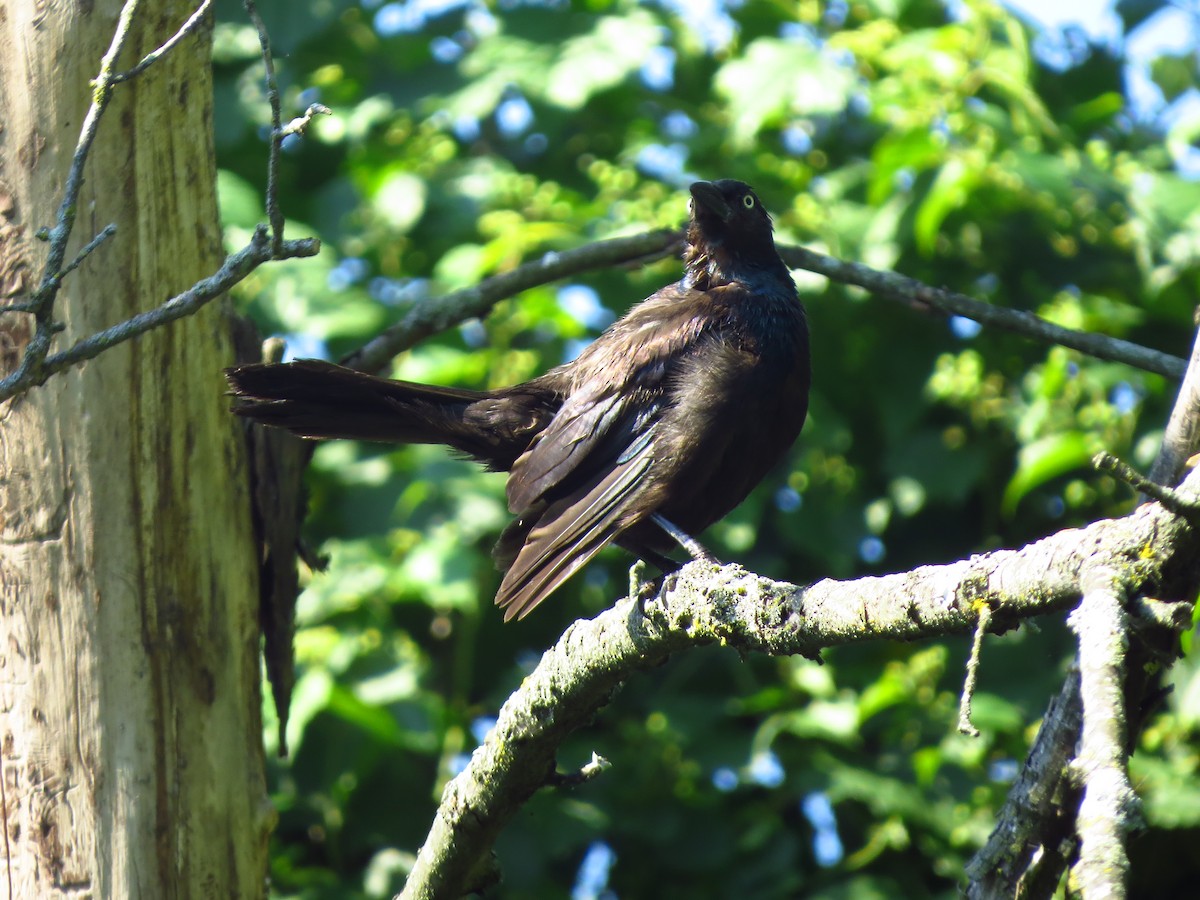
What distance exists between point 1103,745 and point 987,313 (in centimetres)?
218

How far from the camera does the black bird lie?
3.04 metres

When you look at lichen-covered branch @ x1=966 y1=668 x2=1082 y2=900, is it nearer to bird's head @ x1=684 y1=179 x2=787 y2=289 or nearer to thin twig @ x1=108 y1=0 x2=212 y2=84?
thin twig @ x1=108 y1=0 x2=212 y2=84

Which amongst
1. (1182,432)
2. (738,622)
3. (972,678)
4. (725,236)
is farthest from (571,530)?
(972,678)

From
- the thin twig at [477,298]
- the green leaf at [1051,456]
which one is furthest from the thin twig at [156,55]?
the green leaf at [1051,456]

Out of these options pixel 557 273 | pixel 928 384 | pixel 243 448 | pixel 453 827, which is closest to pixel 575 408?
pixel 557 273

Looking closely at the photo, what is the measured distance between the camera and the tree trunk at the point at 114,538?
252 cm

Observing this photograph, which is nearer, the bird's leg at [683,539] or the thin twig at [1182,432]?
the thin twig at [1182,432]

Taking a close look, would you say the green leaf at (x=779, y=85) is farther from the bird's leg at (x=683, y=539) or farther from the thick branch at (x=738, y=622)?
the thick branch at (x=738, y=622)

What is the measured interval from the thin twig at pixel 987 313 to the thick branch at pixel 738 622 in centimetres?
128

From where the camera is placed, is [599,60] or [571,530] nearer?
[571,530]

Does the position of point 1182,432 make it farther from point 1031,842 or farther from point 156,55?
point 156,55

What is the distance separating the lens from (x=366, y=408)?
3.33 m

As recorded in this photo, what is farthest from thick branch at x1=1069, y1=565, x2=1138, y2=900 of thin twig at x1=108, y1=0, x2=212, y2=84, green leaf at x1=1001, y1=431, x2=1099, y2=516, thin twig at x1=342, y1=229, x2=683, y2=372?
green leaf at x1=1001, y1=431, x2=1099, y2=516

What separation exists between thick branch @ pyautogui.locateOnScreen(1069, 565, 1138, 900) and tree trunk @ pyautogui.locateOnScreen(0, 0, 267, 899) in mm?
1893
